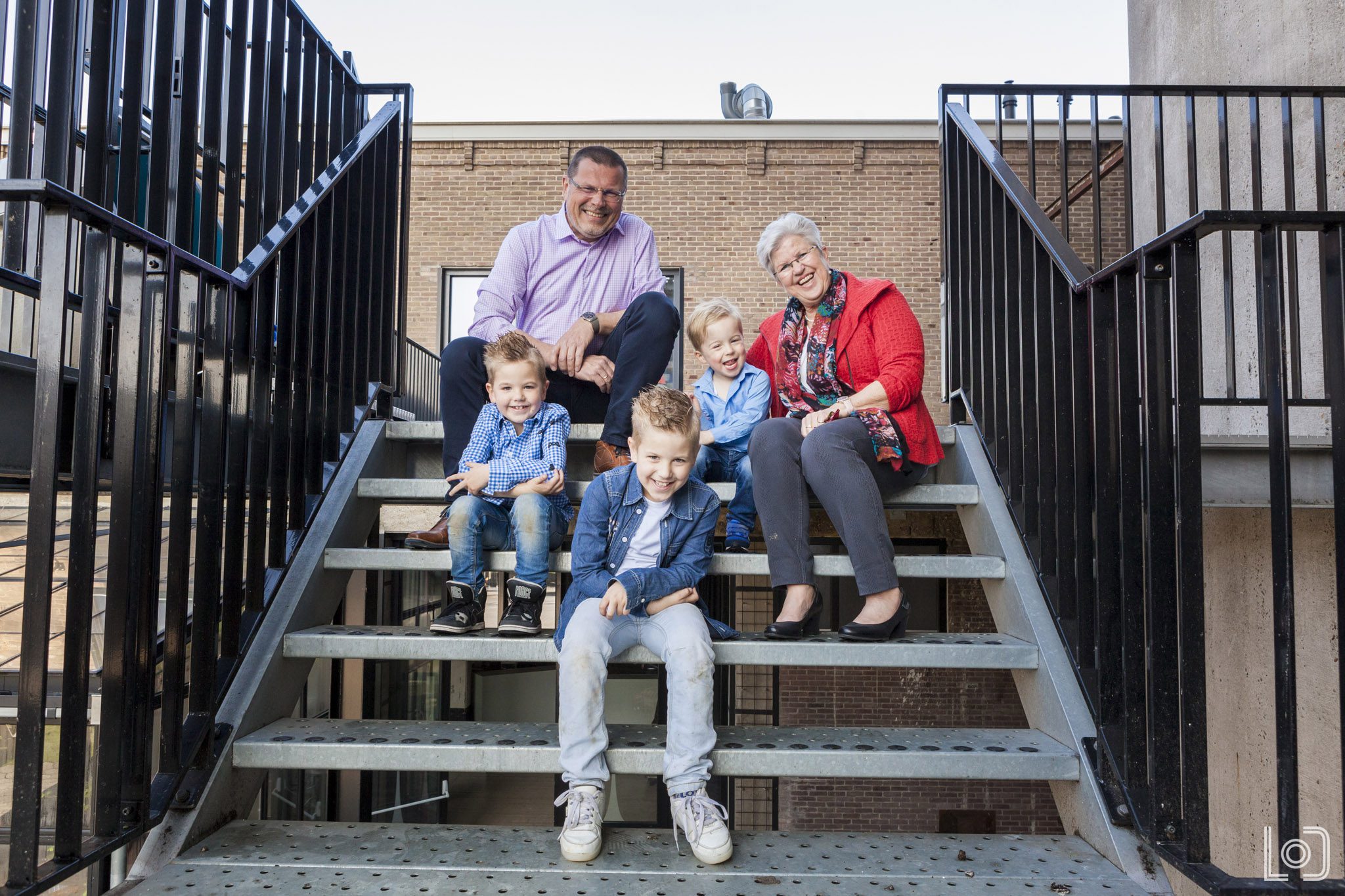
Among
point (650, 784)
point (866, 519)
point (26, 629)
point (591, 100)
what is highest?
point (591, 100)

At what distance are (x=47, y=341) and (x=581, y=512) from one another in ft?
3.11

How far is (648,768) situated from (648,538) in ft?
1.50

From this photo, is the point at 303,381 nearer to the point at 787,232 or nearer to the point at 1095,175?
the point at 787,232

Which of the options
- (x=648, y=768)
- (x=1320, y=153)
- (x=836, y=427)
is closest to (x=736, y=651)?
(x=648, y=768)

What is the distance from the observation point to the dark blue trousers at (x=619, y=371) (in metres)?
2.17

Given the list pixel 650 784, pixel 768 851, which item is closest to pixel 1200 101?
pixel 768 851

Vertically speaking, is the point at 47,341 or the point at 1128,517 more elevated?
the point at 47,341

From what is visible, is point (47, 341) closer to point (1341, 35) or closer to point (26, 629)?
point (26, 629)

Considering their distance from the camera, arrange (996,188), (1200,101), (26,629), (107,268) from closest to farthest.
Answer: (26,629), (107,268), (996,188), (1200,101)

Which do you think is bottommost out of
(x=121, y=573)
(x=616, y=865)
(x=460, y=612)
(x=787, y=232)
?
(x=616, y=865)

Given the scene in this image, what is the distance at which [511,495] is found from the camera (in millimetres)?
1941

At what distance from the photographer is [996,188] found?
222 cm

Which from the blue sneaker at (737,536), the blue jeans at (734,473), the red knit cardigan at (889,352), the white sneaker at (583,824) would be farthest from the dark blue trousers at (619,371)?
the white sneaker at (583,824)

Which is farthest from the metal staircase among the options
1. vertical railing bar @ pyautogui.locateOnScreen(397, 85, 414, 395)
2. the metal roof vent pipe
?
the metal roof vent pipe
